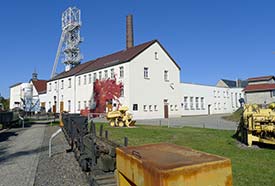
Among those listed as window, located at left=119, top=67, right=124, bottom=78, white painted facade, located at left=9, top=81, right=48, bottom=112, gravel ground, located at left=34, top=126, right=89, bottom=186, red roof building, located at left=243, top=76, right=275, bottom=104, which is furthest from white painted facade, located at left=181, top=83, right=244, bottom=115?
gravel ground, located at left=34, top=126, right=89, bottom=186

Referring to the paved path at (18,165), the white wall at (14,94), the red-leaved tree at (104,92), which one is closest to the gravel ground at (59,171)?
the paved path at (18,165)

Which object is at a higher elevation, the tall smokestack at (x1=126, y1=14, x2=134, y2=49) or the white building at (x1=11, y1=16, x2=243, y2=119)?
the tall smokestack at (x1=126, y1=14, x2=134, y2=49)

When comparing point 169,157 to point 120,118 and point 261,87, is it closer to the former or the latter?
point 120,118

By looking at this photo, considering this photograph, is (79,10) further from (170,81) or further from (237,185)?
(237,185)

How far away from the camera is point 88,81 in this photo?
135 ft

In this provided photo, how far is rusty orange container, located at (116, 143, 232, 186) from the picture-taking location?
82.0 inches

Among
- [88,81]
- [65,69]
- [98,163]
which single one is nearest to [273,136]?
[98,163]

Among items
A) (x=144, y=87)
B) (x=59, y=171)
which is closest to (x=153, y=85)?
(x=144, y=87)

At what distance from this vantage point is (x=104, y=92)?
36.2m

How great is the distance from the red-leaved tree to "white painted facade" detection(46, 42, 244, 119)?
3.28 ft

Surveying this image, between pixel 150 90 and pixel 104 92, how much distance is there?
22.2ft

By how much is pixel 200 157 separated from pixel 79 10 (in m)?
56.2

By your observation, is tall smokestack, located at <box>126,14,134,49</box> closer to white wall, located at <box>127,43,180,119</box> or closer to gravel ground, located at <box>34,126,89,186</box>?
white wall, located at <box>127,43,180,119</box>

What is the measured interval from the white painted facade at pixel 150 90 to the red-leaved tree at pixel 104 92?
100 cm
